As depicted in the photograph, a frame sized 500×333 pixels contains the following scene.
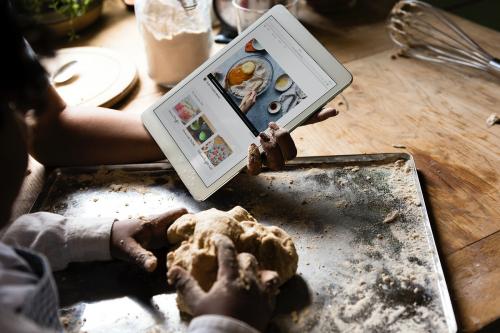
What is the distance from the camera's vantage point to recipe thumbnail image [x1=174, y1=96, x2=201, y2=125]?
0.73 metres

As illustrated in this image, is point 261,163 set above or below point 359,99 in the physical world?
above

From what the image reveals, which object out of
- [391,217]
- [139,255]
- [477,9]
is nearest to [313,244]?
[391,217]

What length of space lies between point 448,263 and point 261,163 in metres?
0.28

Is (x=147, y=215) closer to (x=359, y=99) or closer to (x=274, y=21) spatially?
(x=274, y=21)

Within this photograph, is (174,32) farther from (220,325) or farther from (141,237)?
(220,325)

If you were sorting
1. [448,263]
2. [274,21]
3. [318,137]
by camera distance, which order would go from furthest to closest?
[318,137]
[274,21]
[448,263]

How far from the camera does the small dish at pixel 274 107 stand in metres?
0.67

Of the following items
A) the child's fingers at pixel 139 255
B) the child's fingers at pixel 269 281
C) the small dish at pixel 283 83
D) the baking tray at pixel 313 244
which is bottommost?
the baking tray at pixel 313 244

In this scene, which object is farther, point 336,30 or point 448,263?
point 336,30

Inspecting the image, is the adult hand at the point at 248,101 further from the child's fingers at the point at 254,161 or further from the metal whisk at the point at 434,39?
the metal whisk at the point at 434,39

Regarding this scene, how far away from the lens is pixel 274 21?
2.38ft

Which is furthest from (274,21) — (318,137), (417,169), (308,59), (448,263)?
(448,263)

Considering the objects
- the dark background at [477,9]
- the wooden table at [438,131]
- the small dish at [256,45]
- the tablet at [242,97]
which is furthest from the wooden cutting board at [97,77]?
the dark background at [477,9]

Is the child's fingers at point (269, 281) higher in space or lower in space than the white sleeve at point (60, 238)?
lower
